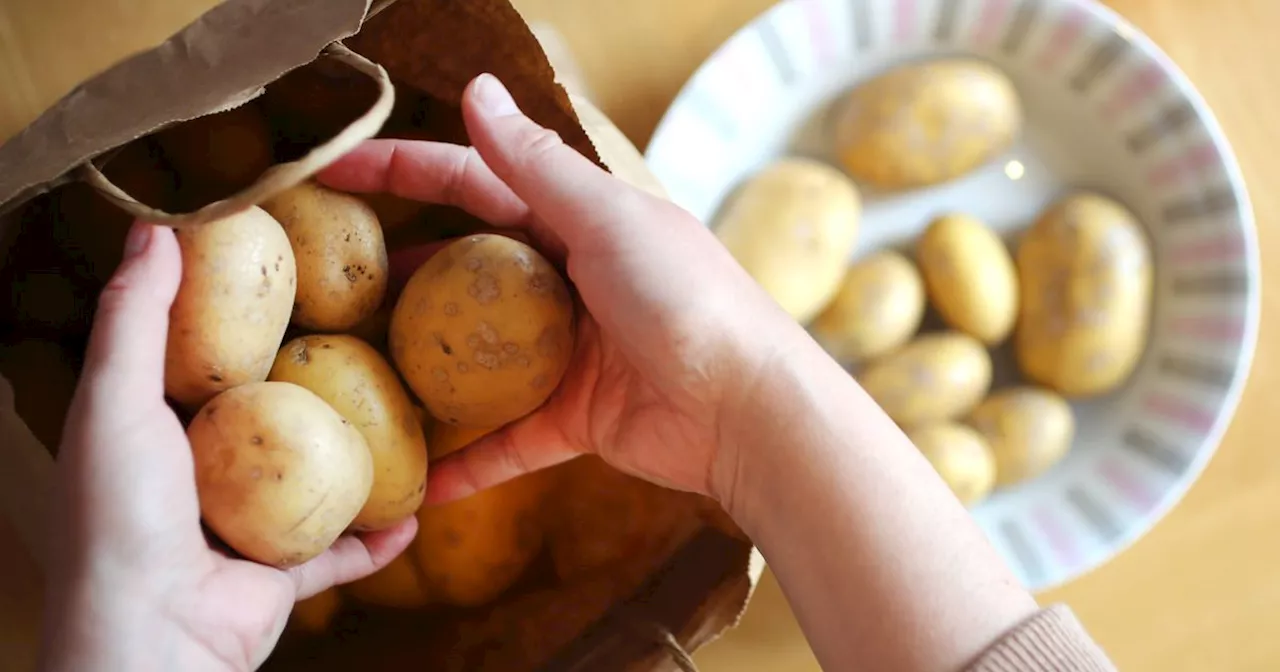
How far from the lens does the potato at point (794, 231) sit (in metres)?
0.70

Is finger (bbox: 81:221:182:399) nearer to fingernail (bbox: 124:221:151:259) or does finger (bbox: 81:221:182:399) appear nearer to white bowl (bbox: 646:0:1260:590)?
fingernail (bbox: 124:221:151:259)

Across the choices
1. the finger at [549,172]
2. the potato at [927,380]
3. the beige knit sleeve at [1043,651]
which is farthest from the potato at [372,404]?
the potato at [927,380]

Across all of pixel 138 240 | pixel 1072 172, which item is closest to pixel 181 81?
pixel 138 240

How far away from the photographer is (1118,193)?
790 mm

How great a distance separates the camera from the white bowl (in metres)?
0.70

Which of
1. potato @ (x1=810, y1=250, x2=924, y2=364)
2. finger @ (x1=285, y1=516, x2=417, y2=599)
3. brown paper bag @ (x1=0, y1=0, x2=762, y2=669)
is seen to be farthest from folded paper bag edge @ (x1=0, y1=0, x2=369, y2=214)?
potato @ (x1=810, y1=250, x2=924, y2=364)

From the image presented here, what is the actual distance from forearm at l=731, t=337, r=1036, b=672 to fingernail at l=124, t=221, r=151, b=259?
0.26 metres

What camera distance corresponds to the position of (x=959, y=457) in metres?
0.70

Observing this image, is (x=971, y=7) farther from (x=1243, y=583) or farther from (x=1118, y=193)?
(x=1243, y=583)

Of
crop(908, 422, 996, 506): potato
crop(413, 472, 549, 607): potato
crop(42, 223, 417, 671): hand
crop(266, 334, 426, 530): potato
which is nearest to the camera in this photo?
crop(42, 223, 417, 671): hand

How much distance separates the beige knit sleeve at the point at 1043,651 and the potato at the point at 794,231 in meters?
0.34

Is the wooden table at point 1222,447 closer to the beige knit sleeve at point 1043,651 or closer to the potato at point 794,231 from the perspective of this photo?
the potato at point 794,231

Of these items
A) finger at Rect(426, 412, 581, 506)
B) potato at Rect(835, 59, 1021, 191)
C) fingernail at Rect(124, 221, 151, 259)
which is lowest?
finger at Rect(426, 412, 581, 506)

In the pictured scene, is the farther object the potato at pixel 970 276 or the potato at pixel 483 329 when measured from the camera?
the potato at pixel 970 276
